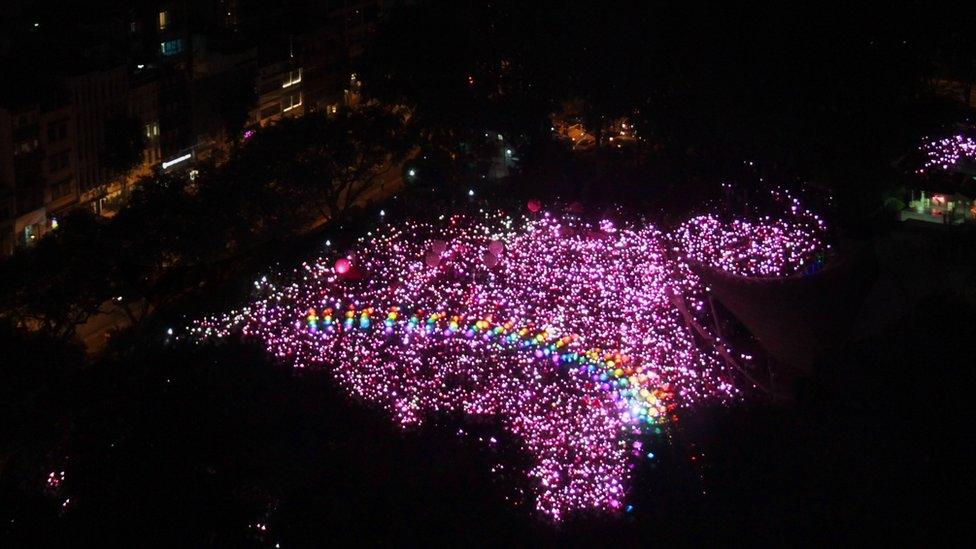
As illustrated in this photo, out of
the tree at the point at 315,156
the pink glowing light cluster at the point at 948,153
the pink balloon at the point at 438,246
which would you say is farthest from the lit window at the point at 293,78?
the pink glowing light cluster at the point at 948,153

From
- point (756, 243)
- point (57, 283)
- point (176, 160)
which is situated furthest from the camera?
point (176, 160)

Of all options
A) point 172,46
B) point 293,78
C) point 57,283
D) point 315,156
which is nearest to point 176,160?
Answer: point 172,46

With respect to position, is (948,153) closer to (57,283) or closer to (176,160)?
(57,283)

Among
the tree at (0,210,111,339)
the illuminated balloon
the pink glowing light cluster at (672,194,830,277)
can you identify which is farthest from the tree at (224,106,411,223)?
the pink glowing light cluster at (672,194,830,277)

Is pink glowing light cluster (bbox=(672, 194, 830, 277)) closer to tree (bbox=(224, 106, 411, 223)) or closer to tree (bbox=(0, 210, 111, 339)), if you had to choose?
tree (bbox=(224, 106, 411, 223))

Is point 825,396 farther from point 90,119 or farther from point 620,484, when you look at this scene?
point 90,119

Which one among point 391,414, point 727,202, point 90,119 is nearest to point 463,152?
point 727,202
